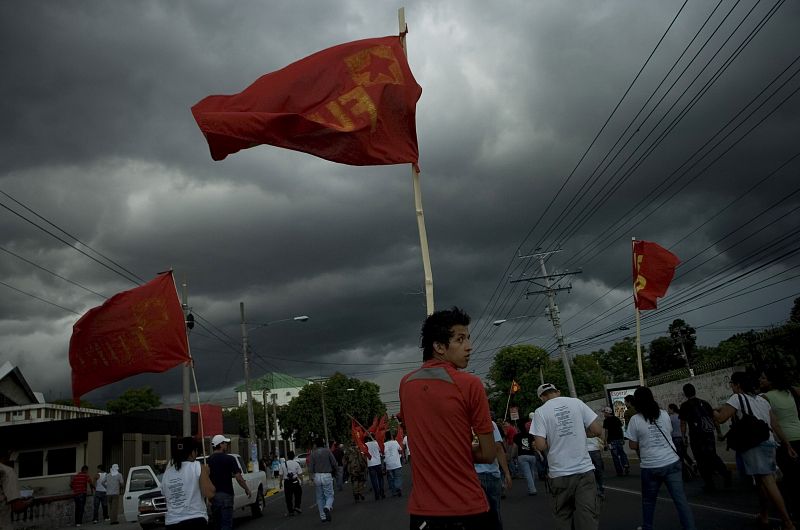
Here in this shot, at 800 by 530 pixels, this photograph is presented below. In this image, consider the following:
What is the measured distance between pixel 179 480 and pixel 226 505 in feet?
11.2

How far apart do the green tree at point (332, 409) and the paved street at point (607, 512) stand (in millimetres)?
67421

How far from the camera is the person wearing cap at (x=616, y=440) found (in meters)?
14.4

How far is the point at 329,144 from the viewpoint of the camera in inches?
231

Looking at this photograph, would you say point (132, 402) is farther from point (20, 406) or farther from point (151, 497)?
point (151, 497)

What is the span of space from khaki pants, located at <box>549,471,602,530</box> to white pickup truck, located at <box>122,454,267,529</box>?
424 inches

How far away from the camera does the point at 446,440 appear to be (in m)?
3.13

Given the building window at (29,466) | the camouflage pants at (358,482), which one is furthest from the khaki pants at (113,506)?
the building window at (29,466)

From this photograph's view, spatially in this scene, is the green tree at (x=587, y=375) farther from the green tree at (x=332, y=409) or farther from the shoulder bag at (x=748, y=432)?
the shoulder bag at (x=748, y=432)

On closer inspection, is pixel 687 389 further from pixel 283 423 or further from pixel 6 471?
pixel 283 423

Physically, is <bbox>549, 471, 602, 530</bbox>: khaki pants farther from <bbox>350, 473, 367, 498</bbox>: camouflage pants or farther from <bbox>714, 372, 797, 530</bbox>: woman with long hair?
<bbox>350, 473, 367, 498</bbox>: camouflage pants

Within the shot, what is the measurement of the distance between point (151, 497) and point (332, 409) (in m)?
70.5

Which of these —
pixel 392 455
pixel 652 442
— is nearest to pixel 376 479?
pixel 392 455

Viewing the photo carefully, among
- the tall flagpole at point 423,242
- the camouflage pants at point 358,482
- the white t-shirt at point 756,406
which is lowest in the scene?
the camouflage pants at point 358,482

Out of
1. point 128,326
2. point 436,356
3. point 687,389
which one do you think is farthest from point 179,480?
point 687,389
